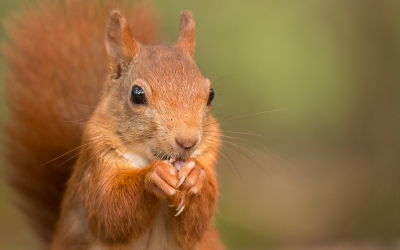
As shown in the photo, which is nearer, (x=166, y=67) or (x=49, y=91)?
Answer: (x=166, y=67)

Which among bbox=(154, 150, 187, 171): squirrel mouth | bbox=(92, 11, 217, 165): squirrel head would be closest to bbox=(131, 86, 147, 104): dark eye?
bbox=(92, 11, 217, 165): squirrel head

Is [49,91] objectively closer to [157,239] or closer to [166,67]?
[166,67]

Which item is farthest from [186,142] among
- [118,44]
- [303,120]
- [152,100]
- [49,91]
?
[303,120]

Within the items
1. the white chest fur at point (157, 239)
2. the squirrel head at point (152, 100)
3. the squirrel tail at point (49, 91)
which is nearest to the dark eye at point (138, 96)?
the squirrel head at point (152, 100)

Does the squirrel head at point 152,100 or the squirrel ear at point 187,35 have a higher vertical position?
the squirrel ear at point 187,35

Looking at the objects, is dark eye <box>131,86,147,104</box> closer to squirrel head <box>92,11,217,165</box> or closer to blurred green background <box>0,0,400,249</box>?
squirrel head <box>92,11,217,165</box>

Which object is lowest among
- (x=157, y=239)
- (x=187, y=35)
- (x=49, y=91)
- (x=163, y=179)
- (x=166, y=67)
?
(x=157, y=239)

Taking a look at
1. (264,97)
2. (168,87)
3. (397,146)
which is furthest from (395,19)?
(168,87)

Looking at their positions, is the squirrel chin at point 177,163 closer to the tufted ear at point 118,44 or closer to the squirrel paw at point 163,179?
the squirrel paw at point 163,179
